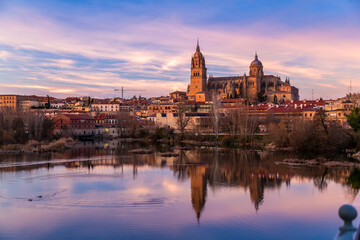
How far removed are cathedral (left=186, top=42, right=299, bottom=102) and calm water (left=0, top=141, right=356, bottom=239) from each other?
48.8m

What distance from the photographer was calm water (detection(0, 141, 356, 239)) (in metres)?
7.38

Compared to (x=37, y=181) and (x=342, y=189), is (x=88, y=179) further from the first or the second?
(x=342, y=189)

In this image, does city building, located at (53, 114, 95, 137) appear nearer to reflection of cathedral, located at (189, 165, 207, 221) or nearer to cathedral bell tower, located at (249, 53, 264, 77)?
reflection of cathedral, located at (189, 165, 207, 221)

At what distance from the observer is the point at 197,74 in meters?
69.4

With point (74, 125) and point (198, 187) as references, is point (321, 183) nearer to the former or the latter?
point (198, 187)

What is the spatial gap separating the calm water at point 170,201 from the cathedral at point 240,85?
48.8 m

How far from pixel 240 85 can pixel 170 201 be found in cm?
6009

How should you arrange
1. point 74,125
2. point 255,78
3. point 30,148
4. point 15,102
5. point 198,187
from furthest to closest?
point 15,102 → point 255,78 → point 74,125 → point 30,148 → point 198,187

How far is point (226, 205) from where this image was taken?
9398mm

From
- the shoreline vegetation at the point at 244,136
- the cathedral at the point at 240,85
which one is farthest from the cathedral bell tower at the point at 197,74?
the shoreline vegetation at the point at 244,136

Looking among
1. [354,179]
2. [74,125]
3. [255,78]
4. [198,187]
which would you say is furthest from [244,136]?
[255,78]

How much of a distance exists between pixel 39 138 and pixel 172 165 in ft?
48.3

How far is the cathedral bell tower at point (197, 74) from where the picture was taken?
6881 cm

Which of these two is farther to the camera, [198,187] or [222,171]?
[222,171]
